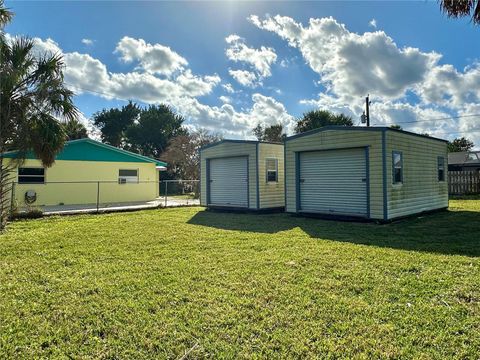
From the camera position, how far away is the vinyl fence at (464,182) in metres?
20.0

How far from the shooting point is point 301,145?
11.6 metres

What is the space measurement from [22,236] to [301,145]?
349 inches

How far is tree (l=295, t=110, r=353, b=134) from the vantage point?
36559 mm

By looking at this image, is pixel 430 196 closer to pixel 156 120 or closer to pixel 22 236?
pixel 22 236

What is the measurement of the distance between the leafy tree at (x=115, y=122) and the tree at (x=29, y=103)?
1257 inches

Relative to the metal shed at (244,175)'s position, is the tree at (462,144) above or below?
above

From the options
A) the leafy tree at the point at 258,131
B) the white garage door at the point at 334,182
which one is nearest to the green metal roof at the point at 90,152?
the white garage door at the point at 334,182

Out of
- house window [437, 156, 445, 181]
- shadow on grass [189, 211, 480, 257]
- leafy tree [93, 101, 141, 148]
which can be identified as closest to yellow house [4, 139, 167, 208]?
shadow on grass [189, 211, 480, 257]

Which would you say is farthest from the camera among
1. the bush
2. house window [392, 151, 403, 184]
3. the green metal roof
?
the green metal roof

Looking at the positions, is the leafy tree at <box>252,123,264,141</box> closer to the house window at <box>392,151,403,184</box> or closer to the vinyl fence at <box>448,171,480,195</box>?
the vinyl fence at <box>448,171,480,195</box>

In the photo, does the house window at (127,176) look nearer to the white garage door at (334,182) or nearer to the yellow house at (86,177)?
the yellow house at (86,177)

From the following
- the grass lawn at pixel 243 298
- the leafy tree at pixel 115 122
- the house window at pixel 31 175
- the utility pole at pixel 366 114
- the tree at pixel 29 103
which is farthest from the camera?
the leafy tree at pixel 115 122

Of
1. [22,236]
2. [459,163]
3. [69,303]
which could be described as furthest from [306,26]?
[459,163]

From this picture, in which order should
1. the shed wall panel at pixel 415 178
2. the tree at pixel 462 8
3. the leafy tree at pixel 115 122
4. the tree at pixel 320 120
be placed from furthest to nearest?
1. the leafy tree at pixel 115 122
2. the tree at pixel 320 120
3. the shed wall panel at pixel 415 178
4. the tree at pixel 462 8
